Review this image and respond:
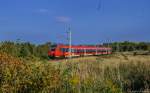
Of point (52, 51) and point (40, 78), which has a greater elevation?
point (52, 51)

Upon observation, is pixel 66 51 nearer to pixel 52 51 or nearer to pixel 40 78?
pixel 52 51

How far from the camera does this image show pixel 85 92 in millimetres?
12047

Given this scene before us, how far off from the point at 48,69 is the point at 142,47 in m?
83.8

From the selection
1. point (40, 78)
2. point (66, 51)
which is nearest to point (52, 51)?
point (66, 51)

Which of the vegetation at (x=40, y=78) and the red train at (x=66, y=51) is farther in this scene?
the red train at (x=66, y=51)

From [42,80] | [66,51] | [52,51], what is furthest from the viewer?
[52,51]

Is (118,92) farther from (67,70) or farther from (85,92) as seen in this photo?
(67,70)

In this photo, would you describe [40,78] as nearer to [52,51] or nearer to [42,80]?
[42,80]

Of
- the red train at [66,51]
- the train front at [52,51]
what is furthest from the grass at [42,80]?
the train front at [52,51]

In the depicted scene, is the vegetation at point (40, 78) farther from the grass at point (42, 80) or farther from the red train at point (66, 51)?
the red train at point (66, 51)

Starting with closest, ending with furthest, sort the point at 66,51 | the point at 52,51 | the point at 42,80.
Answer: the point at 42,80 < the point at 66,51 < the point at 52,51

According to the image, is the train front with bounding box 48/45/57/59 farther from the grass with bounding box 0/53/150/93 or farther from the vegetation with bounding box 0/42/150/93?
the grass with bounding box 0/53/150/93

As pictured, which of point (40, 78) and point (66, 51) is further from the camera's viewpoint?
point (66, 51)

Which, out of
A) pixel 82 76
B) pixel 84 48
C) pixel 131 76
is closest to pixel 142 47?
pixel 84 48
